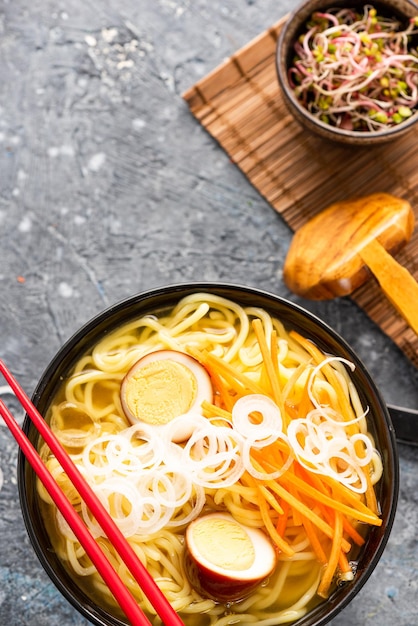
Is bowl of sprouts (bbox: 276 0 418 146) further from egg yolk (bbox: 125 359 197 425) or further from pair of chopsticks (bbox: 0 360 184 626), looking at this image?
pair of chopsticks (bbox: 0 360 184 626)

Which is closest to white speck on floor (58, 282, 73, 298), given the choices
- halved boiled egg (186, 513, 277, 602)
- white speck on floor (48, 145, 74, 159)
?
white speck on floor (48, 145, 74, 159)

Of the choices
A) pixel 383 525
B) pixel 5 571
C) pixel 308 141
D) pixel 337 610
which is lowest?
pixel 5 571

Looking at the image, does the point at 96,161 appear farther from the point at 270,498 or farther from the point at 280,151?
the point at 270,498

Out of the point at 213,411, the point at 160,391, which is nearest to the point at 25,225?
the point at 160,391

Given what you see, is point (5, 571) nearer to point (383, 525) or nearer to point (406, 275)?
point (383, 525)

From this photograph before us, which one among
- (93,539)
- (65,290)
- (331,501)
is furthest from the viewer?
(65,290)

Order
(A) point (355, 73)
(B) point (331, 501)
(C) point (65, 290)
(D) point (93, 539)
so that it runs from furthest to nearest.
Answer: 1. (C) point (65, 290)
2. (A) point (355, 73)
3. (B) point (331, 501)
4. (D) point (93, 539)

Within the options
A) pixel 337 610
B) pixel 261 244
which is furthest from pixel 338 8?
pixel 337 610
